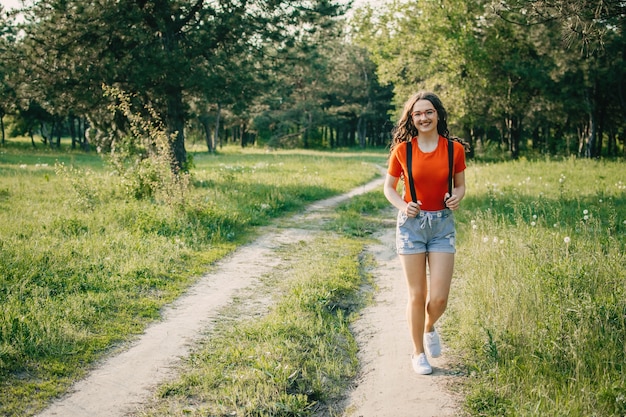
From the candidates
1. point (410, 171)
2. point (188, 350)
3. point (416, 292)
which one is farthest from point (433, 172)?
point (188, 350)

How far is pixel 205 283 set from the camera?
6.98 meters

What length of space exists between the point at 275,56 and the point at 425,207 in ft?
40.6

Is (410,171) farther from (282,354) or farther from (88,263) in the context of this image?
(88,263)

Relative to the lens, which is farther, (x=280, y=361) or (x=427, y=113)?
(x=280, y=361)

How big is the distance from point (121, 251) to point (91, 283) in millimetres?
1423

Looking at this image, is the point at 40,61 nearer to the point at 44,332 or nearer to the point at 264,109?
the point at 44,332

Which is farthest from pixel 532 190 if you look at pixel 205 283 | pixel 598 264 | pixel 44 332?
pixel 44 332

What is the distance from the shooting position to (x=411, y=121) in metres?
4.32

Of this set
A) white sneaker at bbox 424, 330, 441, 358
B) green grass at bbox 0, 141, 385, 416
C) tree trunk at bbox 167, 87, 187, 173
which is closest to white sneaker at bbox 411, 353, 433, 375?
white sneaker at bbox 424, 330, 441, 358

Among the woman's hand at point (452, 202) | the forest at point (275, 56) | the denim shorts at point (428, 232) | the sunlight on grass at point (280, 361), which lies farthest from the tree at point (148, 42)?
the woman's hand at point (452, 202)

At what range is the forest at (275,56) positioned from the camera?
42.2ft

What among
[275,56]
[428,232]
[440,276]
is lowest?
[440,276]

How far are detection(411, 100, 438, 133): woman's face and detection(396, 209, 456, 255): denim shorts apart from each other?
68 centimetres

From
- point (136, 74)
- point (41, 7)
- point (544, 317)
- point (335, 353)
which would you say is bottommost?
point (335, 353)
